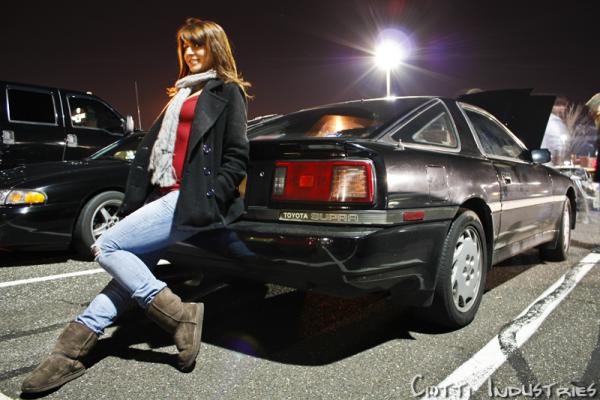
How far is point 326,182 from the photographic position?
2.44m

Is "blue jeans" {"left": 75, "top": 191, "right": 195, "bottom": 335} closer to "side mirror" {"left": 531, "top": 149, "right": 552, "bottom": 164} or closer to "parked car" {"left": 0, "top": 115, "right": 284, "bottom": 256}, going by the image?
"parked car" {"left": 0, "top": 115, "right": 284, "bottom": 256}

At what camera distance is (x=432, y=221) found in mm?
2662

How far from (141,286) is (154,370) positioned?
46 cm

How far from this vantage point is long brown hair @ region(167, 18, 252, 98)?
2314 mm

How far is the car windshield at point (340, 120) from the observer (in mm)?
2963

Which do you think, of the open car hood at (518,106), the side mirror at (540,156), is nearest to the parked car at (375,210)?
the side mirror at (540,156)

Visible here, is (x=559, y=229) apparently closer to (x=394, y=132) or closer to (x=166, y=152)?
(x=394, y=132)

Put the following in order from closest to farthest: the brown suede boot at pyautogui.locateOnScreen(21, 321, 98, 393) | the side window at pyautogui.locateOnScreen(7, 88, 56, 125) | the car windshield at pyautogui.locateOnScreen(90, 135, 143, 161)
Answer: the brown suede boot at pyautogui.locateOnScreen(21, 321, 98, 393)
the car windshield at pyautogui.locateOnScreen(90, 135, 143, 161)
the side window at pyautogui.locateOnScreen(7, 88, 56, 125)

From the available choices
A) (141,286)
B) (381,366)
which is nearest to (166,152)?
(141,286)

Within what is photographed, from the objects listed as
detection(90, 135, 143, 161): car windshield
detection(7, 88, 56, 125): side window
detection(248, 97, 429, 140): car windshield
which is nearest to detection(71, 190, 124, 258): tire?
detection(90, 135, 143, 161): car windshield

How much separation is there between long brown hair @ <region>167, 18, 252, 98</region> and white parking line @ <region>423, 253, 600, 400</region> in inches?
66.1

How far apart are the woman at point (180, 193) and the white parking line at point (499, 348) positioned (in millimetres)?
1210

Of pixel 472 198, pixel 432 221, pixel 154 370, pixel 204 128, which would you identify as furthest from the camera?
pixel 472 198

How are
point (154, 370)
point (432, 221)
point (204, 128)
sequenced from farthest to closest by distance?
point (432, 221) < point (154, 370) < point (204, 128)
